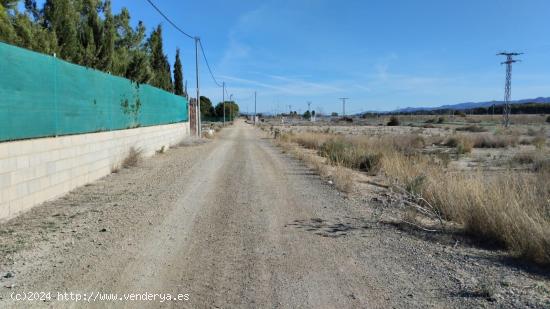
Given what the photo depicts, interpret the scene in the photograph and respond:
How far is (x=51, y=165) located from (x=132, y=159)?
6.57m

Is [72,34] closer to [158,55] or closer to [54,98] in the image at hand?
[54,98]

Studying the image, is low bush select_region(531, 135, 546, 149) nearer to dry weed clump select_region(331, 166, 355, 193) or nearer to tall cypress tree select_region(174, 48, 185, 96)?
dry weed clump select_region(331, 166, 355, 193)

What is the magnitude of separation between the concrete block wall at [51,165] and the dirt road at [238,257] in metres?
0.33

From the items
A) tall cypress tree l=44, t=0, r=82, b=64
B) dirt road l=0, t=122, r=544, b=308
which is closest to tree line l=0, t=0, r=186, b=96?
tall cypress tree l=44, t=0, r=82, b=64

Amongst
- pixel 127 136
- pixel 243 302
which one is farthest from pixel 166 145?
pixel 243 302

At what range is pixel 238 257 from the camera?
18.7ft

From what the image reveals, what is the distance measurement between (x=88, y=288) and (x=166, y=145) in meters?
20.4

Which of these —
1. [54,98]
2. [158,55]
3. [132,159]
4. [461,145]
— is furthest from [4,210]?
[158,55]

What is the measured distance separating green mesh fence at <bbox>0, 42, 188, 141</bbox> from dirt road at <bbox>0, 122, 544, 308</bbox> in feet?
5.21

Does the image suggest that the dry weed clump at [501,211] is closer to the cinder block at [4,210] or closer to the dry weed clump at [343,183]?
the dry weed clump at [343,183]

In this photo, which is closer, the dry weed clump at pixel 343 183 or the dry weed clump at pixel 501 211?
the dry weed clump at pixel 501 211

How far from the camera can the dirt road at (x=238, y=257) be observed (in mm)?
4504

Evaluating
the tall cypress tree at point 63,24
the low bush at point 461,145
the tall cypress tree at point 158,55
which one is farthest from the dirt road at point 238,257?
the tall cypress tree at point 158,55

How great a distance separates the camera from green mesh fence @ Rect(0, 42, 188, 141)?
759 centimetres
